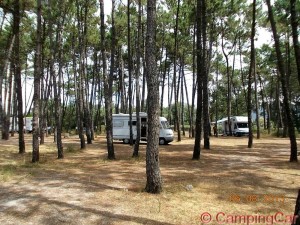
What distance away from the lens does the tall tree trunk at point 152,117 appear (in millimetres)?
7652

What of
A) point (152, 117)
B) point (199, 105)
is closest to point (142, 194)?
point (152, 117)

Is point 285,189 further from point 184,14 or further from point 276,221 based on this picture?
point 184,14

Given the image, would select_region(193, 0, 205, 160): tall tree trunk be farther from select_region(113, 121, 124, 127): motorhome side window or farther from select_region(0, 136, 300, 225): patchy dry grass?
select_region(113, 121, 124, 127): motorhome side window

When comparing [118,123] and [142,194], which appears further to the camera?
[118,123]

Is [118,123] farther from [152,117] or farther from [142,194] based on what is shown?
[142,194]

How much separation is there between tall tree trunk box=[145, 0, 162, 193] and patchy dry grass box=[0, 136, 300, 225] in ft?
1.15

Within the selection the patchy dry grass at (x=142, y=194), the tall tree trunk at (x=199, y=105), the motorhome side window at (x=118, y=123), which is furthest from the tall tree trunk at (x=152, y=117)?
the motorhome side window at (x=118, y=123)

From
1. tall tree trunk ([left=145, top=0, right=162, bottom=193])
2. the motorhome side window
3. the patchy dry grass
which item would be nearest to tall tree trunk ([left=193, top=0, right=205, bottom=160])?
the patchy dry grass

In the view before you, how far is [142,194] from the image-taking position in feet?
24.6

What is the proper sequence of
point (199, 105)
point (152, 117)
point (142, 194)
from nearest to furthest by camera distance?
1. point (142, 194)
2. point (152, 117)
3. point (199, 105)

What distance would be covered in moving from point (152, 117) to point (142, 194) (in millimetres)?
1903

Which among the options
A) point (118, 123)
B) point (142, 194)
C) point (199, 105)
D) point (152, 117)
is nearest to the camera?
point (142, 194)

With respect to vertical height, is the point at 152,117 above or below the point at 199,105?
below

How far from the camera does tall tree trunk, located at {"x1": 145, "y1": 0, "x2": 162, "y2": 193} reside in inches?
301
